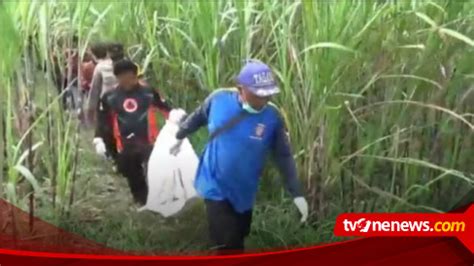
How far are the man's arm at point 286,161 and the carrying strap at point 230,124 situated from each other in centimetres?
8

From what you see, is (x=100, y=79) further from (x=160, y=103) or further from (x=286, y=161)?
(x=286, y=161)

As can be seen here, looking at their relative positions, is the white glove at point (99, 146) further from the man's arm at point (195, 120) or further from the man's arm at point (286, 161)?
the man's arm at point (286, 161)

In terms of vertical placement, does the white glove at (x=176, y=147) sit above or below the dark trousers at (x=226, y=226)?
above

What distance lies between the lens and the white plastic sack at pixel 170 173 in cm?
161

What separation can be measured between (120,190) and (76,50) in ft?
1.06

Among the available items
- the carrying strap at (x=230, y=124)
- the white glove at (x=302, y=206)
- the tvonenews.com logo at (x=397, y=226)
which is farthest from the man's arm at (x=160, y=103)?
the tvonenews.com logo at (x=397, y=226)

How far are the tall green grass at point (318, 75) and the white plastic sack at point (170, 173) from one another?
4cm

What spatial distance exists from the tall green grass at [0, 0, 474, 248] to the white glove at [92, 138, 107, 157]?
0.05m

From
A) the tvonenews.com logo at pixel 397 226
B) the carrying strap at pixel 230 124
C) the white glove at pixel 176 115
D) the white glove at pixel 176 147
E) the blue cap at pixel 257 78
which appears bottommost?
the tvonenews.com logo at pixel 397 226

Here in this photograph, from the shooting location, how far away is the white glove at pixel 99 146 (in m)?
A: 1.60

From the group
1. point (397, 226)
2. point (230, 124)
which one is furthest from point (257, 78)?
point (397, 226)

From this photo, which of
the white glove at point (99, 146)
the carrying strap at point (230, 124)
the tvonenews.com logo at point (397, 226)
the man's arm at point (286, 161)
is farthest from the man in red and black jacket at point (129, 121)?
the tvonenews.com logo at point (397, 226)

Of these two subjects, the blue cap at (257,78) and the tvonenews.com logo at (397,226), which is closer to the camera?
the blue cap at (257,78)

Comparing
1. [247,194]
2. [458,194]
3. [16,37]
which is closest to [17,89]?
[16,37]
